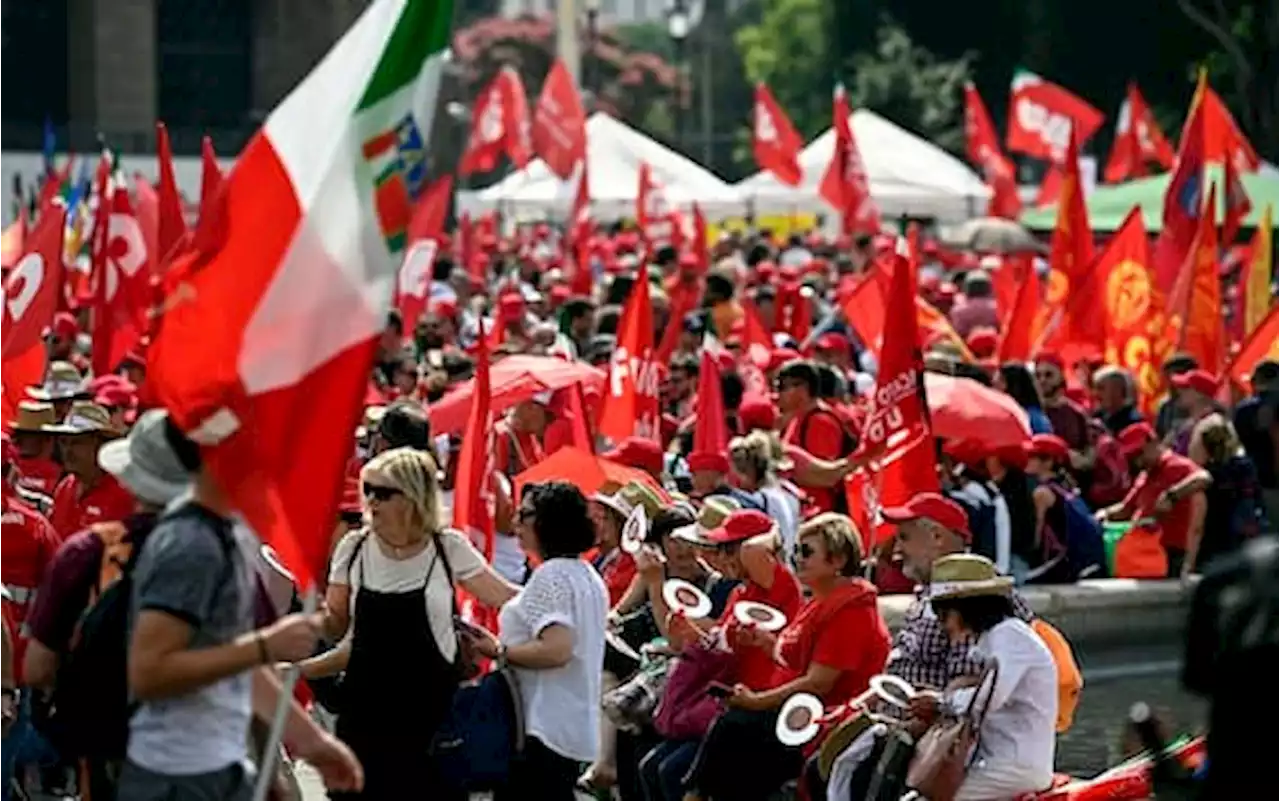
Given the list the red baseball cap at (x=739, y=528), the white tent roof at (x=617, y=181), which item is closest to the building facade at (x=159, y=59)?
the white tent roof at (x=617, y=181)

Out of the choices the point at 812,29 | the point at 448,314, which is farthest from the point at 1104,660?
the point at 812,29

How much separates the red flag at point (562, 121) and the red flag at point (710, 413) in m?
19.6

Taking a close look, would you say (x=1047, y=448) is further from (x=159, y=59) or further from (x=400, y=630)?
(x=159, y=59)

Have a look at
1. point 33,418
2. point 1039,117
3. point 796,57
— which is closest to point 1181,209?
point 33,418

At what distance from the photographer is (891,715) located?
30.5 feet

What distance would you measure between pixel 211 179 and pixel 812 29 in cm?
8624

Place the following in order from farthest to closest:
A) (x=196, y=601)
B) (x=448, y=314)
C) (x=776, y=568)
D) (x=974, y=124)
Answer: (x=974, y=124) → (x=448, y=314) → (x=776, y=568) → (x=196, y=601)

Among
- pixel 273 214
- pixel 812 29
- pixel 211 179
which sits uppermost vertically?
pixel 273 214

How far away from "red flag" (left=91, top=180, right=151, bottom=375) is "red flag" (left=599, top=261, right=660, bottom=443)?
4136 mm

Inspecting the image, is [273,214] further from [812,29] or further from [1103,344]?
[812,29]

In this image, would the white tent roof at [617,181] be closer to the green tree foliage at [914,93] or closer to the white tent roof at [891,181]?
the white tent roof at [891,181]

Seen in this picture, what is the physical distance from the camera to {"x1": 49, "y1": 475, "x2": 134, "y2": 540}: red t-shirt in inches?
416

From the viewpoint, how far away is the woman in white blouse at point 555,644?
363 inches

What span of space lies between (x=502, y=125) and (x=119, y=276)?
63.4 feet
